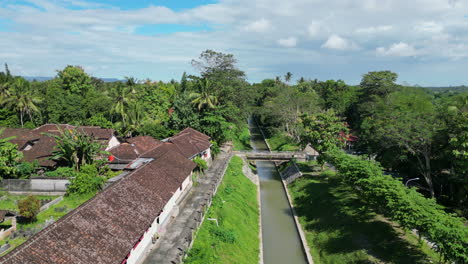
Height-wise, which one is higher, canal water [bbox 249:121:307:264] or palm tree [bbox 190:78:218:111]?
palm tree [bbox 190:78:218:111]

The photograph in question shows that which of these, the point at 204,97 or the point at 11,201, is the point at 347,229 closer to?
the point at 11,201

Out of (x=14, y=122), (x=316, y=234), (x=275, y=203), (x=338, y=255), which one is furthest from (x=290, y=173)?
(x=14, y=122)

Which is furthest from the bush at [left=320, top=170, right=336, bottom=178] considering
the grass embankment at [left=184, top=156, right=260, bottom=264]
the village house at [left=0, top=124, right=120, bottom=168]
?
the village house at [left=0, top=124, right=120, bottom=168]

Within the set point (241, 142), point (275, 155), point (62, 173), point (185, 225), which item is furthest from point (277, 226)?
point (241, 142)

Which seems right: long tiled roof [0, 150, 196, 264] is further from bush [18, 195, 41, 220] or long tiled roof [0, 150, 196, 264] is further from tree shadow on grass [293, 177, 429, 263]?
tree shadow on grass [293, 177, 429, 263]

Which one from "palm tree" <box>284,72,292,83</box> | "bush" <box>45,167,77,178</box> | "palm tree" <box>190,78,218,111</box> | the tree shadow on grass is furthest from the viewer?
"palm tree" <box>284,72,292,83</box>

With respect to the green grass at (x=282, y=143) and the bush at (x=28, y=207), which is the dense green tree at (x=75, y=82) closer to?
the green grass at (x=282, y=143)

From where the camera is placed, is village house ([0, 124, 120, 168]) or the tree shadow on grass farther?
village house ([0, 124, 120, 168])
